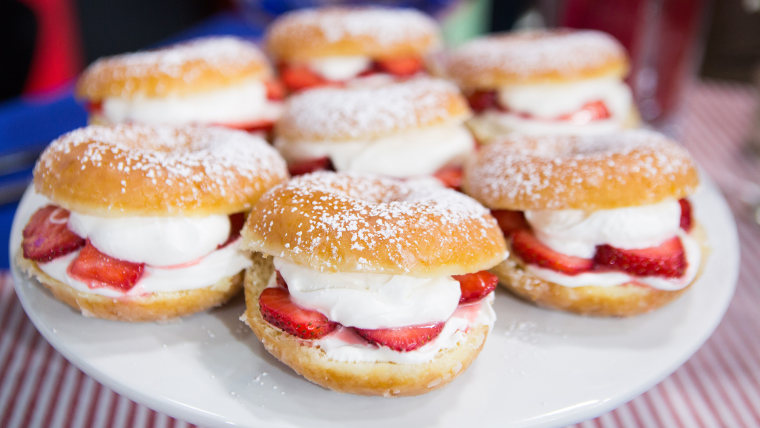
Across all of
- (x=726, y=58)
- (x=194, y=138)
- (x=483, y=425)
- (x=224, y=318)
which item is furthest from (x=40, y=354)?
(x=726, y=58)

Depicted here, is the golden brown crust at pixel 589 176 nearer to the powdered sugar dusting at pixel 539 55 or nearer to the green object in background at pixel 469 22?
the powdered sugar dusting at pixel 539 55

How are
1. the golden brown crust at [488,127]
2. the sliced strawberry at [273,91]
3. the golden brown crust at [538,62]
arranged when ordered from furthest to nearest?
the sliced strawberry at [273,91]
the golden brown crust at [488,127]
the golden brown crust at [538,62]

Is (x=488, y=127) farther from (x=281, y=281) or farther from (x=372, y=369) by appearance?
(x=372, y=369)

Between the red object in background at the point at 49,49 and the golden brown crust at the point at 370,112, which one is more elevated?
the golden brown crust at the point at 370,112

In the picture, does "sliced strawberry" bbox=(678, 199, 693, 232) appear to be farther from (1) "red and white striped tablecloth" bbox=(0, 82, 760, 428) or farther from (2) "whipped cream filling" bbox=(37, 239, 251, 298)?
(2) "whipped cream filling" bbox=(37, 239, 251, 298)

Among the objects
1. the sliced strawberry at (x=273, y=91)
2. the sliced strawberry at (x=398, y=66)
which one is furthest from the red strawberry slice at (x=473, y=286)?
the sliced strawberry at (x=398, y=66)

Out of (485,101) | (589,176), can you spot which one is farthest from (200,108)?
(589,176)

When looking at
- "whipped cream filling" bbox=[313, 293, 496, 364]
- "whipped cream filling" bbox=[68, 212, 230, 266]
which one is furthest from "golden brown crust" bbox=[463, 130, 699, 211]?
Answer: "whipped cream filling" bbox=[68, 212, 230, 266]
